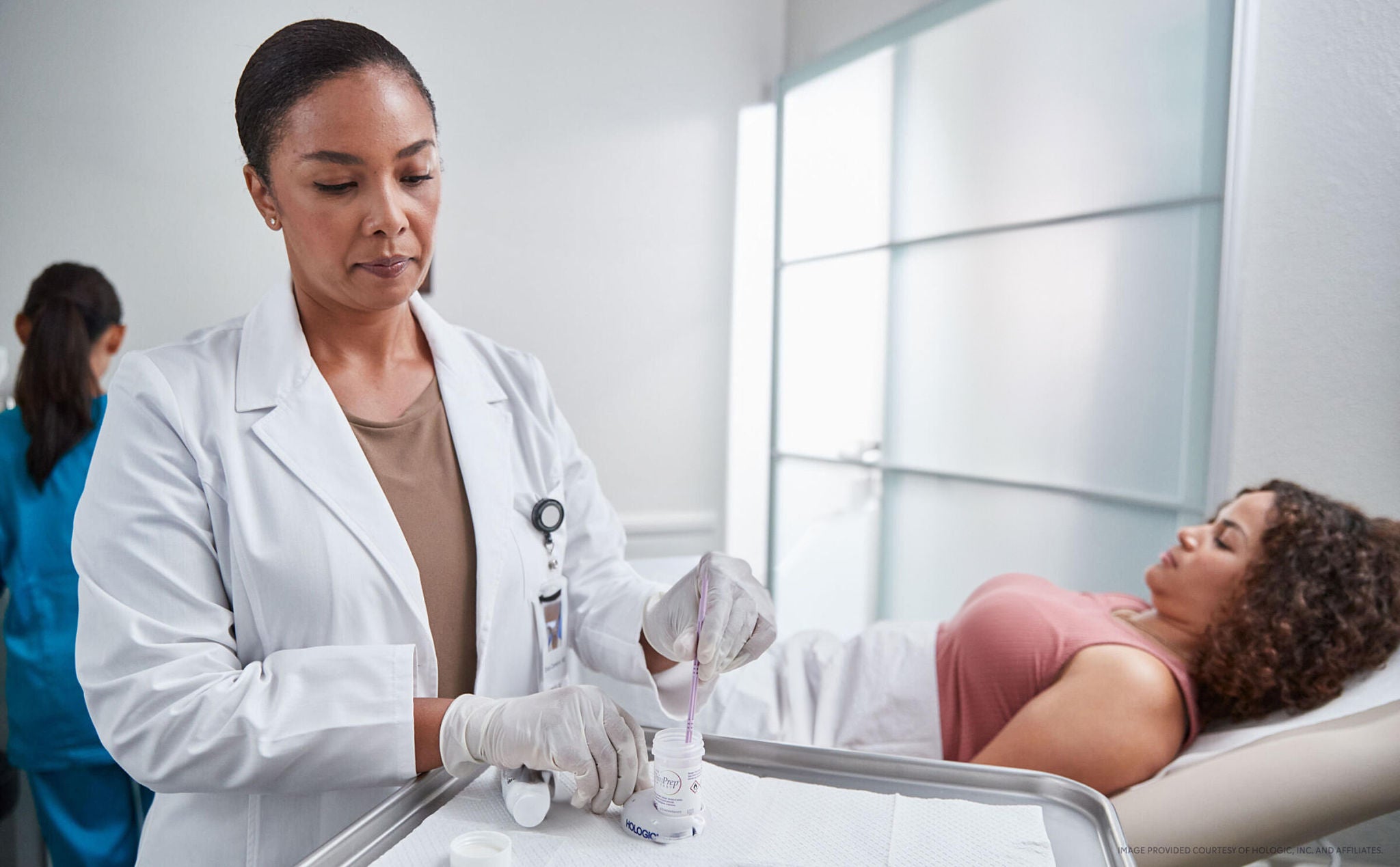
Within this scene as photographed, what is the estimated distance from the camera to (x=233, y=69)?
1.50 meters

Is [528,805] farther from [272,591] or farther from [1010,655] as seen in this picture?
[1010,655]

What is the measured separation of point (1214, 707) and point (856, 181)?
1765mm

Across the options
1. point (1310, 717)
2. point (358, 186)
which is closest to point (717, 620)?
point (358, 186)

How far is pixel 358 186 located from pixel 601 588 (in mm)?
574

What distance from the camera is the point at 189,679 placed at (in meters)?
0.79

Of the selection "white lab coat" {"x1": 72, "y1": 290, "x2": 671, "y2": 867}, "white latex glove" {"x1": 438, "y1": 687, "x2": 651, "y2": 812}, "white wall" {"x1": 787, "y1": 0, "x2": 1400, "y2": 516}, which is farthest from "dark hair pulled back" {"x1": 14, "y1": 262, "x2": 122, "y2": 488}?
"white wall" {"x1": 787, "y1": 0, "x2": 1400, "y2": 516}

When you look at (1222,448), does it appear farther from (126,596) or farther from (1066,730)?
(126,596)

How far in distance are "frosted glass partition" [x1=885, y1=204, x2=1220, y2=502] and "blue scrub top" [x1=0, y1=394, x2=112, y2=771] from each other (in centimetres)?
195

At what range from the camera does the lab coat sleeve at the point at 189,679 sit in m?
0.79

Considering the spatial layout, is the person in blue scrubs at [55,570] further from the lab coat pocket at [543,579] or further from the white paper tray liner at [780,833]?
the white paper tray liner at [780,833]

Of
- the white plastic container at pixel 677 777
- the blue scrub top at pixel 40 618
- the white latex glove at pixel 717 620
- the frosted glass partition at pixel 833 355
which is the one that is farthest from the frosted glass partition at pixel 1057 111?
the blue scrub top at pixel 40 618

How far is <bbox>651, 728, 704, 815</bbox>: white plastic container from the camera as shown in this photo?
696mm

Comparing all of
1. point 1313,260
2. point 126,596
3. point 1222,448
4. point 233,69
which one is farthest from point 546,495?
point 1313,260

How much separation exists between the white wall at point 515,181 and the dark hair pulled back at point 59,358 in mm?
37
